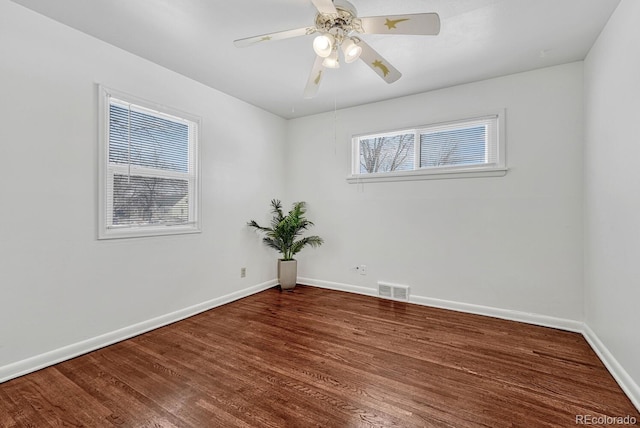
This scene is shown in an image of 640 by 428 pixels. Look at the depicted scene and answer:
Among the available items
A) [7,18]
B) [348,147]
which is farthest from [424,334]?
[7,18]

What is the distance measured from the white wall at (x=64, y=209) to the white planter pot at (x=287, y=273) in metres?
1.16

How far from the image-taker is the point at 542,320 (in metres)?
2.88

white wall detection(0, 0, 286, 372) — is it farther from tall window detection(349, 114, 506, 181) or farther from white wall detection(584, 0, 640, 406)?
white wall detection(584, 0, 640, 406)

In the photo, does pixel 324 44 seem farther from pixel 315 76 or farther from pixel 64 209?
pixel 64 209

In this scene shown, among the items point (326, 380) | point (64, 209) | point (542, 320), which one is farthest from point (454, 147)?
point (64, 209)

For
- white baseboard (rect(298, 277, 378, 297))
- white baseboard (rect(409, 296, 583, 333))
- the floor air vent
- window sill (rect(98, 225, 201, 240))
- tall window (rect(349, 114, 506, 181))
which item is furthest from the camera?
white baseboard (rect(298, 277, 378, 297))

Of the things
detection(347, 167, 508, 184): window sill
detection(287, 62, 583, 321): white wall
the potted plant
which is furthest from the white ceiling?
the potted plant

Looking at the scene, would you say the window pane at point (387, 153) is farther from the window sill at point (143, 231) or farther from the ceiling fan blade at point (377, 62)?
the window sill at point (143, 231)

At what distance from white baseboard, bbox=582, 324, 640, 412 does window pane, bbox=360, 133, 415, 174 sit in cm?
233

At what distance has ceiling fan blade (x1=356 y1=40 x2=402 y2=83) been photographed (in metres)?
1.89

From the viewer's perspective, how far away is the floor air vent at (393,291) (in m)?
3.60

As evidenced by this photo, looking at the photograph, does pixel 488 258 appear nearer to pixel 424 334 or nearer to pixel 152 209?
pixel 424 334

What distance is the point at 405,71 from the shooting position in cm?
296

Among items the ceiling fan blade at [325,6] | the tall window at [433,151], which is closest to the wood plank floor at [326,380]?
the tall window at [433,151]
